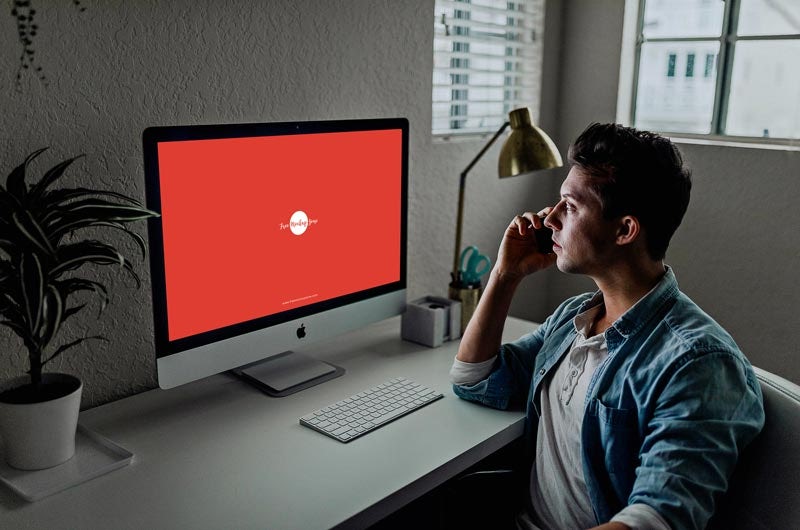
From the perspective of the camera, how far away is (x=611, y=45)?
2.58 metres

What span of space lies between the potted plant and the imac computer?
0.13 meters

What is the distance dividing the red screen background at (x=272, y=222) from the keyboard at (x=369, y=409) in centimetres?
24

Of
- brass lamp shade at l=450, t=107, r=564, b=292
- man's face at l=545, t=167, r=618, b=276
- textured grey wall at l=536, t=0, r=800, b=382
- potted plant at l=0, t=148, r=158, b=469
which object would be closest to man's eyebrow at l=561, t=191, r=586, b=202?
man's face at l=545, t=167, r=618, b=276

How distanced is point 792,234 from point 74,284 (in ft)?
6.32

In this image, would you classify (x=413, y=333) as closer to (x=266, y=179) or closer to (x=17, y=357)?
(x=266, y=179)

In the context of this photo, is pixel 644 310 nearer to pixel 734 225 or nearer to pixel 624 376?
pixel 624 376

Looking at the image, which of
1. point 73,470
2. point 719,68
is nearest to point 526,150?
point 719,68

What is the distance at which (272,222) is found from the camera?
1613mm

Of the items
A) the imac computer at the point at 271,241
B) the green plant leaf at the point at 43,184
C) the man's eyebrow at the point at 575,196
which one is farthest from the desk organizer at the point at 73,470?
the man's eyebrow at the point at 575,196

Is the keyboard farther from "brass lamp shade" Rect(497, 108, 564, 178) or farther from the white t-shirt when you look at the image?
"brass lamp shade" Rect(497, 108, 564, 178)

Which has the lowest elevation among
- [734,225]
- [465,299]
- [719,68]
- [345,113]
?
[465,299]

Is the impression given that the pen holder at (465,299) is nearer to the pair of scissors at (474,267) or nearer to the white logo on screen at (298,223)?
the pair of scissors at (474,267)

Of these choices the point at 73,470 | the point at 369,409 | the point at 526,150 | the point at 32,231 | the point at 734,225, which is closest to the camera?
the point at 32,231

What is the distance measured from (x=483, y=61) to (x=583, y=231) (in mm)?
1183
